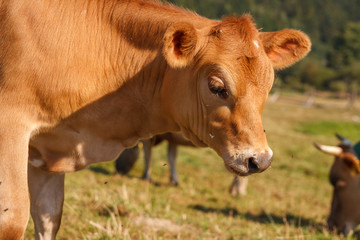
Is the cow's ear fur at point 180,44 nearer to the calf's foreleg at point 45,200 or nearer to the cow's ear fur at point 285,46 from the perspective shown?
the cow's ear fur at point 285,46

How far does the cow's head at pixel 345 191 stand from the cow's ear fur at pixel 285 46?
4.39 m

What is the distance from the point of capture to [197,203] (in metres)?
8.45

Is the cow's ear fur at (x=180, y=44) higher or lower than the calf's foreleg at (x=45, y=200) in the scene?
higher

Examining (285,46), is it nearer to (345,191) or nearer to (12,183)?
(12,183)

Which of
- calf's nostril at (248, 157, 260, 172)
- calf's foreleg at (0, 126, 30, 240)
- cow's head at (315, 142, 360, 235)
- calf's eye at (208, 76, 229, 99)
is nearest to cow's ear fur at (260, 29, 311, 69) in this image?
calf's eye at (208, 76, 229, 99)

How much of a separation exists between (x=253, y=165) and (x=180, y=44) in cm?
→ 112

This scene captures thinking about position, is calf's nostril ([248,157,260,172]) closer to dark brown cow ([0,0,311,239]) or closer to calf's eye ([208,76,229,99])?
dark brown cow ([0,0,311,239])

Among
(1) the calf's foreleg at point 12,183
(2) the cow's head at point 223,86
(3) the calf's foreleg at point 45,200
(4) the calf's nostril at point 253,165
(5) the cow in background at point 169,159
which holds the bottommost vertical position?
(5) the cow in background at point 169,159

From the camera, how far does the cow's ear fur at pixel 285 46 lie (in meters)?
3.91

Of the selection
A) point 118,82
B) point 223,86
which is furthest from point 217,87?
point 118,82

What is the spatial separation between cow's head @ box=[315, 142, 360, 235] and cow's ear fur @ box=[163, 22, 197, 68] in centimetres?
534

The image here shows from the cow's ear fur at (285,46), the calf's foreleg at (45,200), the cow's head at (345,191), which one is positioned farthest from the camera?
the cow's head at (345,191)

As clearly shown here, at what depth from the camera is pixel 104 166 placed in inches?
427

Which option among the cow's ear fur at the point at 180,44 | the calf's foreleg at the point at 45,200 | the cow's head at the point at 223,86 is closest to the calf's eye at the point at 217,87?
the cow's head at the point at 223,86
